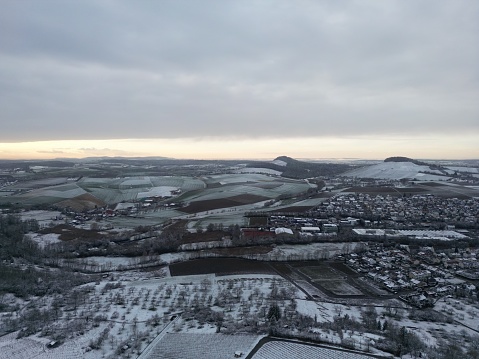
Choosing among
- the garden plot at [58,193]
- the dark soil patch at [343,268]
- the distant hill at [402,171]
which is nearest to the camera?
the dark soil patch at [343,268]

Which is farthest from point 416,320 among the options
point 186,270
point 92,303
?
point 92,303

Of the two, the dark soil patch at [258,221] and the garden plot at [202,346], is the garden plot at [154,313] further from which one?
the dark soil patch at [258,221]

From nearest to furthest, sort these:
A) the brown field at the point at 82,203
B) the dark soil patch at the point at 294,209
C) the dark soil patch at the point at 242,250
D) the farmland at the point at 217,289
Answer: the farmland at the point at 217,289 < the dark soil patch at the point at 242,250 < the dark soil patch at the point at 294,209 < the brown field at the point at 82,203

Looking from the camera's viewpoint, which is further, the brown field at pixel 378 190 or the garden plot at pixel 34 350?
the brown field at pixel 378 190

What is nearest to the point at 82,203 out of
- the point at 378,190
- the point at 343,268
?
the point at 343,268

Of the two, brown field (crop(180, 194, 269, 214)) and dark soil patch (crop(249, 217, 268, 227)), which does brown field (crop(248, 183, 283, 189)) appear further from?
dark soil patch (crop(249, 217, 268, 227))

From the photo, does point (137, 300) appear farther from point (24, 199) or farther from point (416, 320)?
point (24, 199)

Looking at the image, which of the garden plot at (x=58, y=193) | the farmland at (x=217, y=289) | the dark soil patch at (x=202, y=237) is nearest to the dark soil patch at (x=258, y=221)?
the farmland at (x=217, y=289)
